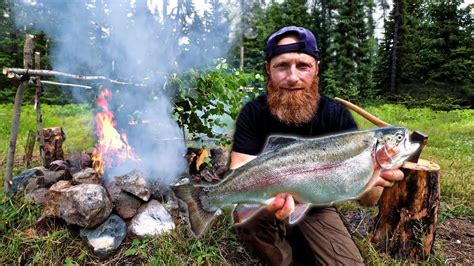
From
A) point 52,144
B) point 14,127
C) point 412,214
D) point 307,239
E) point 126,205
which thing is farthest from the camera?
point 52,144

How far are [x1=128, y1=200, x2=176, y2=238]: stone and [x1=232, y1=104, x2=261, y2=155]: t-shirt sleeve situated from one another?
1167mm

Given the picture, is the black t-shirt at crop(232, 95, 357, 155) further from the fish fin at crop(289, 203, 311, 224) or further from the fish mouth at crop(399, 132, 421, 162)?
the fish mouth at crop(399, 132, 421, 162)

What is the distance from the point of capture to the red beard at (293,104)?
253cm

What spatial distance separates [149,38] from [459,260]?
425 cm

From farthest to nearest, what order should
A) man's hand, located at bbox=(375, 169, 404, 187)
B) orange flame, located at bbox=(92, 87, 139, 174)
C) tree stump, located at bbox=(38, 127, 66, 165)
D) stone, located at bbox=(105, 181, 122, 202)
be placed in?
tree stump, located at bbox=(38, 127, 66, 165) → orange flame, located at bbox=(92, 87, 139, 174) → stone, located at bbox=(105, 181, 122, 202) → man's hand, located at bbox=(375, 169, 404, 187)

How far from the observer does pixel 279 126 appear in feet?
9.09

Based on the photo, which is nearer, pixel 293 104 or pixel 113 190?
pixel 293 104

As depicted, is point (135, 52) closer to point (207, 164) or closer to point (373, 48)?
point (207, 164)

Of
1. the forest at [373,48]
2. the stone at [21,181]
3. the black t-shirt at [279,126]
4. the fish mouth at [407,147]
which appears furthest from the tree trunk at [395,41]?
the fish mouth at [407,147]

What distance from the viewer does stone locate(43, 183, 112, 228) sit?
3131 mm

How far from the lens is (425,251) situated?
305 centimetres

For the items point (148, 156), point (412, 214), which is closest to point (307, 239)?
point (412, 214)

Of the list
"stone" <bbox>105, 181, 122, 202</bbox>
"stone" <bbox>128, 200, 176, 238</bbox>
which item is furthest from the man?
"stone" <bbox>105, 181, 122, 202</bbox>

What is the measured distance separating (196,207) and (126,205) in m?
1.79
